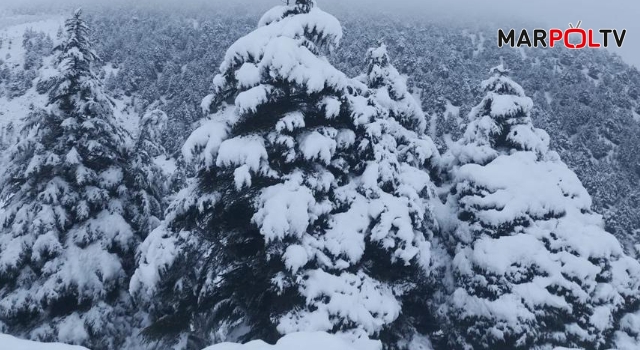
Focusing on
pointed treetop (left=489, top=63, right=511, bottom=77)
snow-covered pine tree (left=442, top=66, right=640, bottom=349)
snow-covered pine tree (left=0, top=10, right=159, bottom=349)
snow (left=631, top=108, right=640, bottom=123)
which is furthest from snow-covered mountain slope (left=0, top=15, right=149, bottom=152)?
snow (left=631, top=108, right=640, bottom=123)

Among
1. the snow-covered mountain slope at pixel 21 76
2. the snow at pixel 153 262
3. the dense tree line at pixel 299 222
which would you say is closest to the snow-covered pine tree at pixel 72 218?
the dense tree line at pixel 299 222

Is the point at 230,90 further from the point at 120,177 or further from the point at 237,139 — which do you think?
the point at 120,177

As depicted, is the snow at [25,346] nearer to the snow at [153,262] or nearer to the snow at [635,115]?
the snow at [153,262]

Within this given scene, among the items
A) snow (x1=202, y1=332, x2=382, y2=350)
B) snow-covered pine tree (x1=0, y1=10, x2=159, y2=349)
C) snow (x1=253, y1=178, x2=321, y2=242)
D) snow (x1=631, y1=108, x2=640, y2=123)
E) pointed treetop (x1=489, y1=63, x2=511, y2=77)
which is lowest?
snow (x1=631, y1=108, x2=640, y2=123)

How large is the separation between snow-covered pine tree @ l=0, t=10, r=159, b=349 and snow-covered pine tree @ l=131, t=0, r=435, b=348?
9.69 ft

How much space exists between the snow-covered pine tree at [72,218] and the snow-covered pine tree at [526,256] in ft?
30.8

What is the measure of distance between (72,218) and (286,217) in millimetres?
7309

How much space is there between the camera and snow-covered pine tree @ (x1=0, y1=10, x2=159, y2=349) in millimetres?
10633

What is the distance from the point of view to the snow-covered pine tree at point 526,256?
958 cm

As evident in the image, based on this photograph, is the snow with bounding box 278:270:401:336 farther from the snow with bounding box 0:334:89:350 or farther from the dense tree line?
the snow with bounding box 0:334:89:350

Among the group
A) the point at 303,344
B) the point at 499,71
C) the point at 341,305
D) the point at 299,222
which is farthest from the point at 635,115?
the point at 303,344

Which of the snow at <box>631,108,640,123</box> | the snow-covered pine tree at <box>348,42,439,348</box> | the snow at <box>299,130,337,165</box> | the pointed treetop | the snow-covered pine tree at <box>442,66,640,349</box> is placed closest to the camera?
the snow at <box>299,130,337,165</box>

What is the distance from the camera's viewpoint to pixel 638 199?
203 ft

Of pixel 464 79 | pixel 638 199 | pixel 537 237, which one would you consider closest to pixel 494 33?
pixel 464 79
